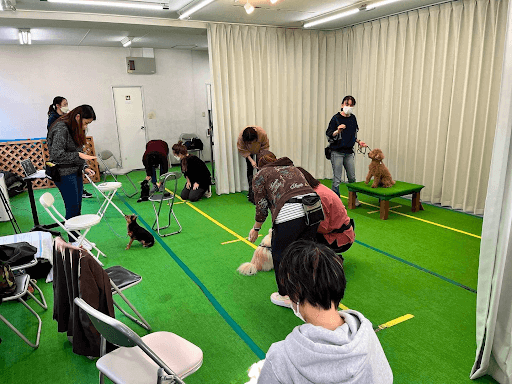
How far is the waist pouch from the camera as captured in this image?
2.41 meters

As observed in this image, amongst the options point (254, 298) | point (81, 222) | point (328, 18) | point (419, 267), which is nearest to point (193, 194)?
point (81, 222)

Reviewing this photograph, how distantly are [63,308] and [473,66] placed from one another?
5.18 meters

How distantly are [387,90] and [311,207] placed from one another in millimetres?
4189

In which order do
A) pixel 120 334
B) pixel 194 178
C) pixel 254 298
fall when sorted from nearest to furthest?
1. pixel 120 334
2. pixel 254 298
3. pixel 194 178

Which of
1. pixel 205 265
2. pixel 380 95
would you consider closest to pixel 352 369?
pixel 205 265

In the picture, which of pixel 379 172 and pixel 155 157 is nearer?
pixel 379 172

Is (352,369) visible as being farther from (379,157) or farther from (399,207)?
(399,207)

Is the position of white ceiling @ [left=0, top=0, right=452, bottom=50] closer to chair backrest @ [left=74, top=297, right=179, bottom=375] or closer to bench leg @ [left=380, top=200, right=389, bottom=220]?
bench leg @ [left=380, top=200, right=389, bottom=220]

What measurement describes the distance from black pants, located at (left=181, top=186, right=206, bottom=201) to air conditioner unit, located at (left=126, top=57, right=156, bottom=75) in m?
4.04

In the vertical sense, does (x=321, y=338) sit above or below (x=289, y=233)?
above

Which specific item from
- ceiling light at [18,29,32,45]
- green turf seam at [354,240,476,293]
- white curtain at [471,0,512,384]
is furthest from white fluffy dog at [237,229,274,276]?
ceiling light at [18,29,32,45]

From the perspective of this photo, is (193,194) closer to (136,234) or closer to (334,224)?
(136,234)

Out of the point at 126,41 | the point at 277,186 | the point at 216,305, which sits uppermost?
the point at 126,41

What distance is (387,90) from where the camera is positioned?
19.3 ft
